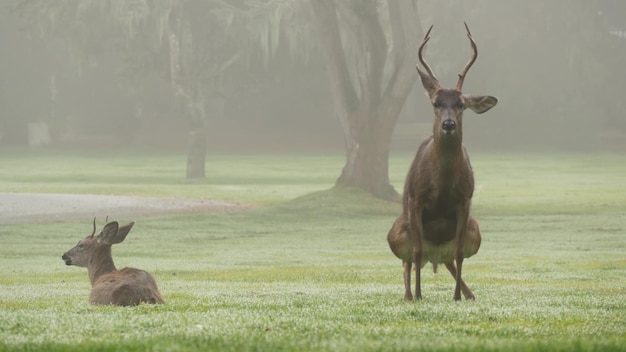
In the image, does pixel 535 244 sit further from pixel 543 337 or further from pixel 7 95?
pixel 7 95

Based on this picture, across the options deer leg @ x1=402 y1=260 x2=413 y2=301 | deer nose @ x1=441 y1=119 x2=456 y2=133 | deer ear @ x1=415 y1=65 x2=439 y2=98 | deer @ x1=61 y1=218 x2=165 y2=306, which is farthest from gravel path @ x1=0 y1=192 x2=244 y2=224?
deer nose @ x1=441 y1=119 x2=456 y2=133

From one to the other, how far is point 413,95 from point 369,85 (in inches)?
1469

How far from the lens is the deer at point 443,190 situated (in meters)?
10.9

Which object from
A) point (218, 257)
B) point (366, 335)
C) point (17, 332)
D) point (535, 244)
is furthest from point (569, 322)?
point (535, 244)

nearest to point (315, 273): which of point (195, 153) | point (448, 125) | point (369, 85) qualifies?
point (448, 125)

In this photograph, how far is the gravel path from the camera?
3203cm

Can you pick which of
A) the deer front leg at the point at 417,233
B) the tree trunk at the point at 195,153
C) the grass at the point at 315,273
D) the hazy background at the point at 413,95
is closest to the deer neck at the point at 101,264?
the grass at the point at 315,273

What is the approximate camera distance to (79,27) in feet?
175

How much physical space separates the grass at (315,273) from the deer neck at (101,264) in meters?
0.40

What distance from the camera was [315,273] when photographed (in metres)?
19.3

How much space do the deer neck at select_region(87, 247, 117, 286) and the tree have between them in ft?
79.3

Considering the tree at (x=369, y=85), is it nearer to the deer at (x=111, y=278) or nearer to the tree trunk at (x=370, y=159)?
the tree trunk at (x=370, y=159)

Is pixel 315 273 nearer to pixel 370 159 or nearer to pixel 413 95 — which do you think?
pixel 370 159

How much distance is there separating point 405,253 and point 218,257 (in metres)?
12.2
